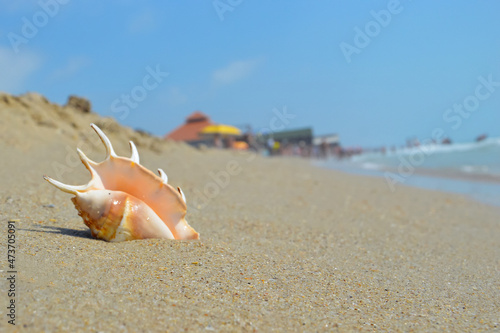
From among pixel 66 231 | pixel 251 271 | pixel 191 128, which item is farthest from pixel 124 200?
pixel 191 128

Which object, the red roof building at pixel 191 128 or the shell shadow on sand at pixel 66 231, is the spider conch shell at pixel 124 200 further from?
the red roof building at pixel 191 128

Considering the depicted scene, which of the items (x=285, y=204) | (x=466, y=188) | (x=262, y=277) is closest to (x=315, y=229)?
(x=285, y=204)

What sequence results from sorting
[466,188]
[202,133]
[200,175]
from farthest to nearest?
[202,133], [466,188], [200,175]

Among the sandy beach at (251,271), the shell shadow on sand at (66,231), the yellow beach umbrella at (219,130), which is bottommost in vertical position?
the sandy beach at (251,271)

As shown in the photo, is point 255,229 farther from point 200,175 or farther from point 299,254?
point 200,175

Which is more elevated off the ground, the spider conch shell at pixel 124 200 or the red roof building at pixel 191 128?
the red roof building at pixel 191 128

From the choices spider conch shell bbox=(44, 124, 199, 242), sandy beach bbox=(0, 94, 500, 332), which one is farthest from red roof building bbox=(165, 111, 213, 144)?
spider conch shell bbox=(44, 124, 199, 242)

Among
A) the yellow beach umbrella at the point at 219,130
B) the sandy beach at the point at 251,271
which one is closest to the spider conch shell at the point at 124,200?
the sandy beach at the point at 251,271

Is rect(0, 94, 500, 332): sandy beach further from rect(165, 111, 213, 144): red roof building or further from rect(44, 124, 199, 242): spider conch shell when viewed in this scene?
rect(165, 111, 213, 144): red roof building
